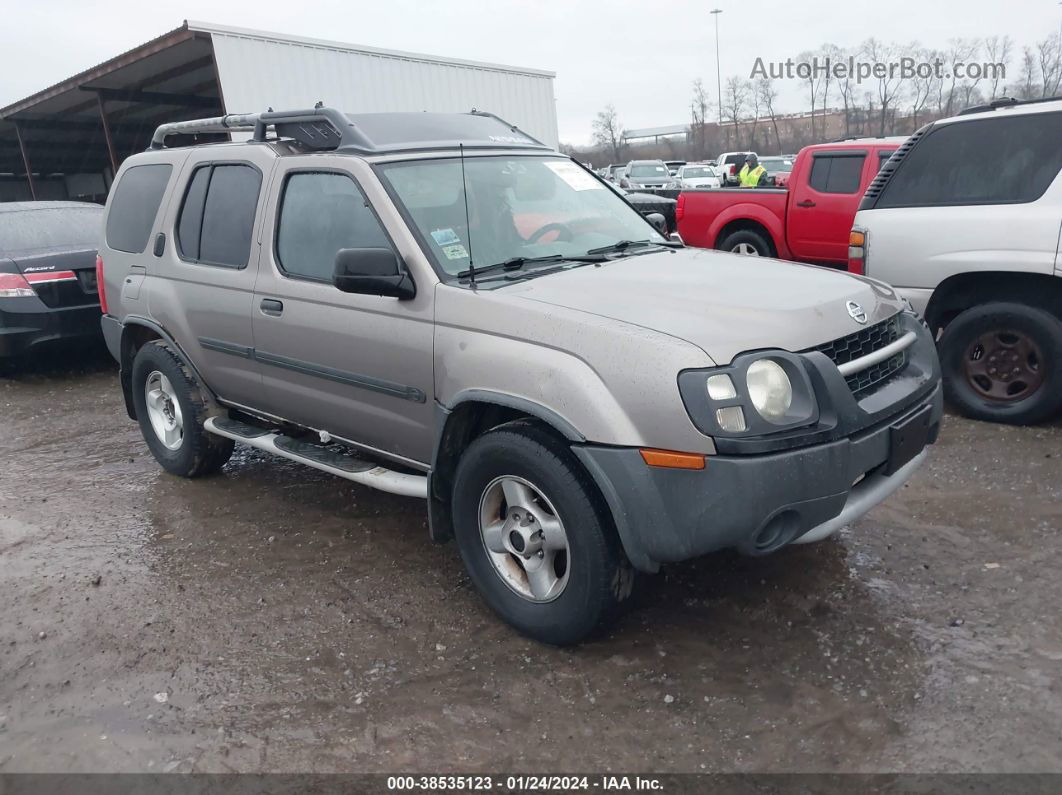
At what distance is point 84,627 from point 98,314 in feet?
16.9

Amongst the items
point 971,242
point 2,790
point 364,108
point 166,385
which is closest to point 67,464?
point 166,385

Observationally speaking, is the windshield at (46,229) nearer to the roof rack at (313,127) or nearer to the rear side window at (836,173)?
the roof rack at (313,127)

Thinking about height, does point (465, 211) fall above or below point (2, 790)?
above

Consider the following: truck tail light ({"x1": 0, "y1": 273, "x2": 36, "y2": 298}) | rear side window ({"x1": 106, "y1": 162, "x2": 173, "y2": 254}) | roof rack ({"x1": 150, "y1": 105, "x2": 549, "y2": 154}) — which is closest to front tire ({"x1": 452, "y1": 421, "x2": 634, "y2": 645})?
roof rack ({"x1": 150, "y1": 105, "x2": 549, "y2": 154})

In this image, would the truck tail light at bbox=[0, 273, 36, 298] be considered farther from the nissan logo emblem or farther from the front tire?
the nissan logo emblem

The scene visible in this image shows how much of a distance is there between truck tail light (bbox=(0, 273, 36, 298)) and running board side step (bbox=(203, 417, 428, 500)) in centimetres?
396

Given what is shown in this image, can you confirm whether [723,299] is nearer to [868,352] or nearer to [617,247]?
[868,352]

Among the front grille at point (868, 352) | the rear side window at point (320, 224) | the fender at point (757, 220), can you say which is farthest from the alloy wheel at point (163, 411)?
the fender at point (757, 220)

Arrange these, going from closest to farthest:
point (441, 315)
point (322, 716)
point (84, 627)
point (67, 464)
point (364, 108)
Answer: point (322, 716), point (441, 315), point (84, 627), point (67, 464), point (364, 108)

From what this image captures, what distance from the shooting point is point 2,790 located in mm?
2777

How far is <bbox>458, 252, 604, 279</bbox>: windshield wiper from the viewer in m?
3.61

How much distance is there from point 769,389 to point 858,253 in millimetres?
3564

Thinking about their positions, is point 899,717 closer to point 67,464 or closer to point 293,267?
point 293,267

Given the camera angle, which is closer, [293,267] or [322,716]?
[322,716]
